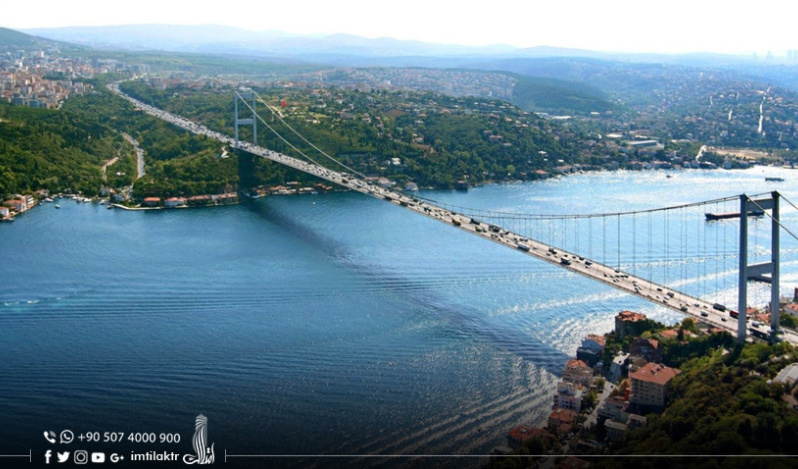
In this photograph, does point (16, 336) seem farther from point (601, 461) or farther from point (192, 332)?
point (601, 461)

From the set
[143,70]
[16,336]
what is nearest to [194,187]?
[16,336]

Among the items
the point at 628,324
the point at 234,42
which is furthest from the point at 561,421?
the point at 234,42

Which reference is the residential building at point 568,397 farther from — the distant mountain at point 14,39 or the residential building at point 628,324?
the distant mountain at point 14,39

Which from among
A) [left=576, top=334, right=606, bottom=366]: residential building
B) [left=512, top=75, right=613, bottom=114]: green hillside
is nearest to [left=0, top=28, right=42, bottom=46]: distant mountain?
[left=512, top=75, right=613, bottom=114]: green hillside

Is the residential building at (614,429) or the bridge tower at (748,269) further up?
the bridge tower at (748,269)

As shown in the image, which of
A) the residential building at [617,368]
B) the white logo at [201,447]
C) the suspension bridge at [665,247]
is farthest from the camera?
the suspension bridge at [665,247]

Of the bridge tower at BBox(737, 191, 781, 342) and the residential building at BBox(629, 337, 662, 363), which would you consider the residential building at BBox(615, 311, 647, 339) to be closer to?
the residential building at BBox(629, 337, 662, 363)

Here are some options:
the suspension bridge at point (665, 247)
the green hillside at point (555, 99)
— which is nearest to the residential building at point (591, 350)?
the suspension bridge at point (665, 247)

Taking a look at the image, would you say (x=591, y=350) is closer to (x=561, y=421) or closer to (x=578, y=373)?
(x=578, y=373)
